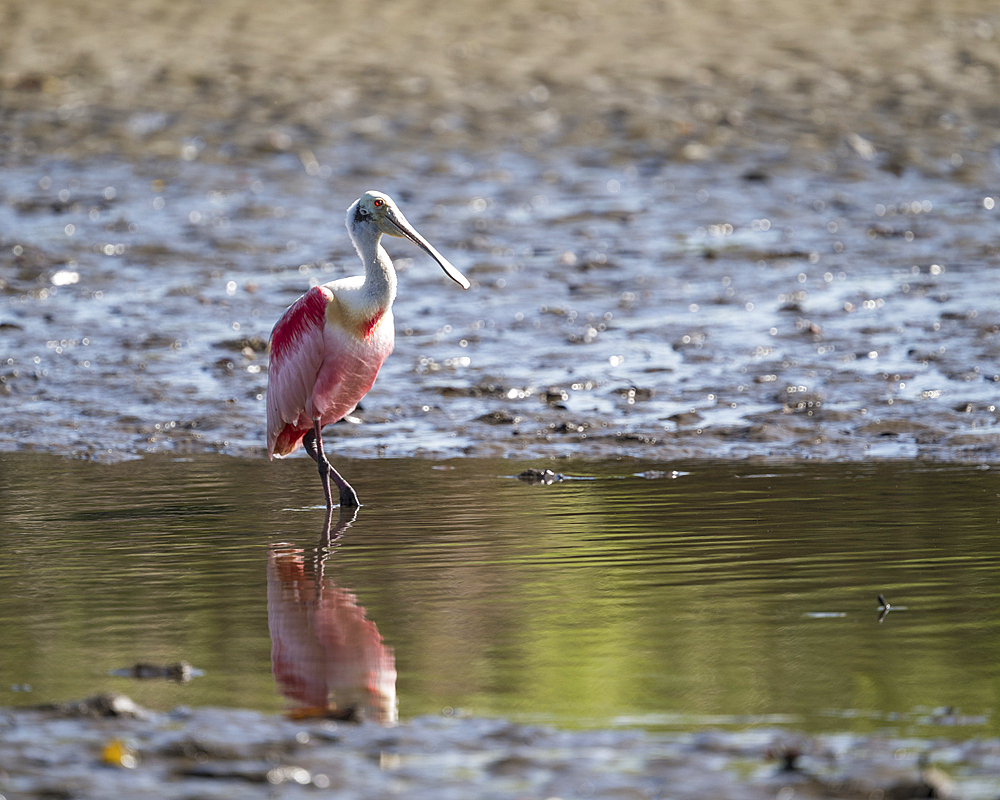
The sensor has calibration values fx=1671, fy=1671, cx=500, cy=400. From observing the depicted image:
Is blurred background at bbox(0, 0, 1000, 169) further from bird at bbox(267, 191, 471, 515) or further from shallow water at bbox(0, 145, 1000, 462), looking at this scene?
bird at bbox(267, 191, 471, 515)

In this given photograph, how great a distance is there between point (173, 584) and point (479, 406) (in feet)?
12.2

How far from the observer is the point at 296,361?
7859 mm

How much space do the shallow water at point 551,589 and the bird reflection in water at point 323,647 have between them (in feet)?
0.08

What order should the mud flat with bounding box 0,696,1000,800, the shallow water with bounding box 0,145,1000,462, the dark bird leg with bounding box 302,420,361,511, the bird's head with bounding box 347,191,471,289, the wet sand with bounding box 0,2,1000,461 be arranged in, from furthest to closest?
the wet sand with bounding box 0,2,1000,461
the shallow water with bounding box 0,145,1000,462
the bird's head with bounding box 347,191,471,289
the dark bird leg with bounding box 302,420,361,511
the mud flat with bounding box 0,696,1000,800

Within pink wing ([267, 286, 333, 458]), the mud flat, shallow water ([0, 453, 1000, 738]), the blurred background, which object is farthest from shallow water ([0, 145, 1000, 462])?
the mud flat

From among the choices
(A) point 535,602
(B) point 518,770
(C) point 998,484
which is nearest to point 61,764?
(B) point 518,770

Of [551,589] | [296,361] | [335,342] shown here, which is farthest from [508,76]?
[551,589]

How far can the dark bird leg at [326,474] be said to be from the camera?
7336 millimetres

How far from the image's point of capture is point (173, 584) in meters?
5.77

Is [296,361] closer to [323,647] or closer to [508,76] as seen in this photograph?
[323,647]

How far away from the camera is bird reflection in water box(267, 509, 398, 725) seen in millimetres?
4329

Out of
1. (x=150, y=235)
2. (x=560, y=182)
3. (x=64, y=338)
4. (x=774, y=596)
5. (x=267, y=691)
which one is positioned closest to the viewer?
(x=267, y=691)

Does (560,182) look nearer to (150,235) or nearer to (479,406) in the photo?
(150,235)

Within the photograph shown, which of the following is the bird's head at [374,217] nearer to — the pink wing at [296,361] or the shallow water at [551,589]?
the pink wing at [296,361]
